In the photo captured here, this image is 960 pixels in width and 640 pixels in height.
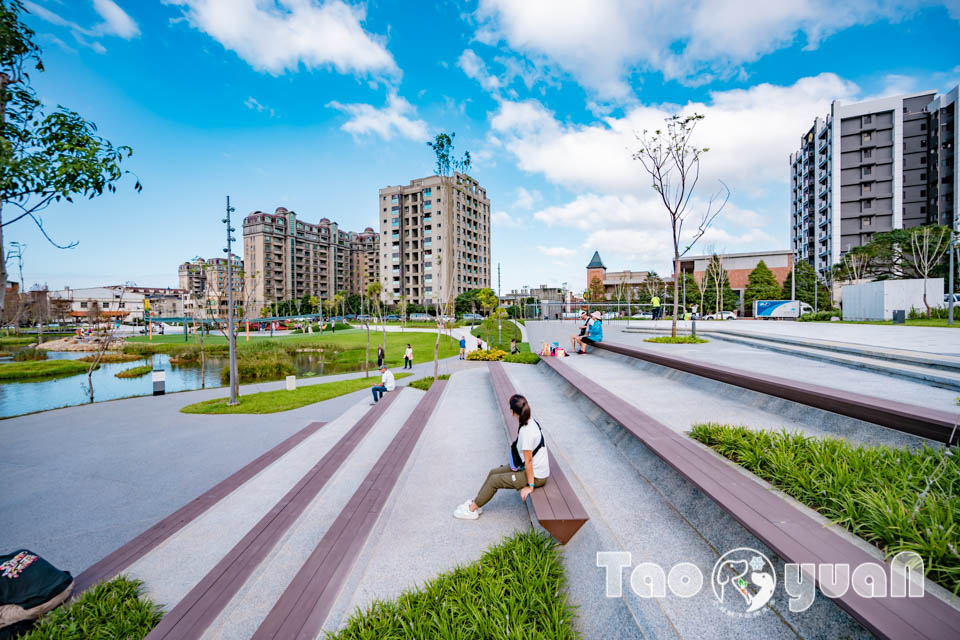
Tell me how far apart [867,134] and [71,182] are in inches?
3157

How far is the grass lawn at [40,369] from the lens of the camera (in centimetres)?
2485

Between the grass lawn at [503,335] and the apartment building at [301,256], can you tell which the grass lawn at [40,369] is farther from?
the apartment building at [301,256]

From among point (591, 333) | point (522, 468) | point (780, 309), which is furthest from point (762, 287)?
point (522, 468)

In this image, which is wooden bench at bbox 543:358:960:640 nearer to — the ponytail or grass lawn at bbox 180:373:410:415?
the ponytail

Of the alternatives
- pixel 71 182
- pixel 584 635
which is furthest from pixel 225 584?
pixel 71 182

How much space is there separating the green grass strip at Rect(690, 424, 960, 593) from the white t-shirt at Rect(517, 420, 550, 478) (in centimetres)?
203

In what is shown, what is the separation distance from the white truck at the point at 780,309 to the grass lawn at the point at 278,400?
4201cm

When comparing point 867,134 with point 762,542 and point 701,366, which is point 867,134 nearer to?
point 701,366

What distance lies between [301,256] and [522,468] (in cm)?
11966

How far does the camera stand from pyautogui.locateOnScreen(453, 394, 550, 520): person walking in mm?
3857

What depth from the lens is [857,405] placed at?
14.4 ft

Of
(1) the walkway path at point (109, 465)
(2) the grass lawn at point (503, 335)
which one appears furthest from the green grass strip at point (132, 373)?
(2) the grass lawn at point (503, 335)

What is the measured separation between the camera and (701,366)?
7578 millimetres

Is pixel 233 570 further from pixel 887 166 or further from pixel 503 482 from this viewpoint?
Result: pixel 887 166
